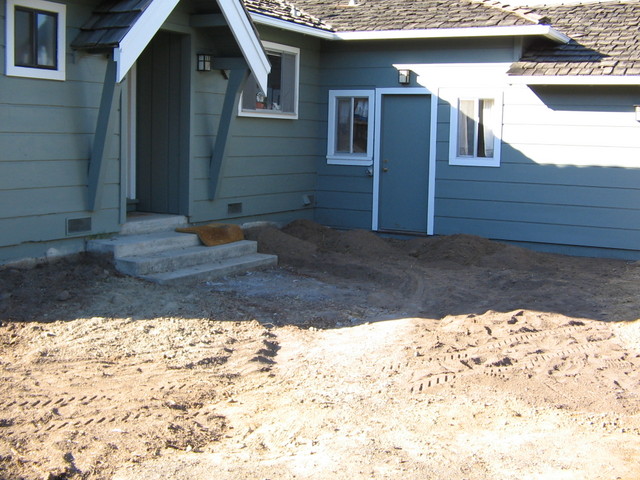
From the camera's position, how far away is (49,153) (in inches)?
337

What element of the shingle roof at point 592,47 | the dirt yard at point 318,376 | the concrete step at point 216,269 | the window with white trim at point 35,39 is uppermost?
the shingle roof at point 592,47

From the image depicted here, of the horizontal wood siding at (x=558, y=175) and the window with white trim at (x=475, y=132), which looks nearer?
the horizontal wood siding at (x=558, y=175)

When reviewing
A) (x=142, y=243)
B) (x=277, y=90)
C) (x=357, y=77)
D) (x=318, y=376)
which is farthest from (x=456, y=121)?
(x=318, y=376)

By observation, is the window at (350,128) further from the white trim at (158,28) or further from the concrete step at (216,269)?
the concrete step at (216,269)

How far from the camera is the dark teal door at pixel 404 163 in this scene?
12.6 meters

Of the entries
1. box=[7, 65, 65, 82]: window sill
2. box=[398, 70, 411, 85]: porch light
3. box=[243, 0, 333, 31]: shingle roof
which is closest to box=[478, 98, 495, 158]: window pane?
box=[398, 70, 411, 85]: porch light

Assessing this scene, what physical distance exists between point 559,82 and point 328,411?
7418 mm

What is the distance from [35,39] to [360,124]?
6.10m

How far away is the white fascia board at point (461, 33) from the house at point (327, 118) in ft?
0.08

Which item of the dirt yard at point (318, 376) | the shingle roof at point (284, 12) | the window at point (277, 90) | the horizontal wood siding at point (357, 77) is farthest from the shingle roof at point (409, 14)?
the dirt yard at point (318, 376)

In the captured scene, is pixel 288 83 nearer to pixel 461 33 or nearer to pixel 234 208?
pixel 234 208

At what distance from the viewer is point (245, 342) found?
695 cm

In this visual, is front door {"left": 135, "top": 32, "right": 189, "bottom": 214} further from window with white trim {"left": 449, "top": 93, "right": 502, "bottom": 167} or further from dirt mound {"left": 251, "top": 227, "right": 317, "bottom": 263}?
window with white trim {"left": 449, "top": 93, "right": 502, "bottom": 167}

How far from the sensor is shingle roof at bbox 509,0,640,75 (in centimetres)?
1102
